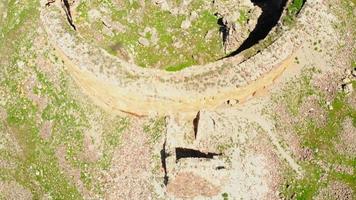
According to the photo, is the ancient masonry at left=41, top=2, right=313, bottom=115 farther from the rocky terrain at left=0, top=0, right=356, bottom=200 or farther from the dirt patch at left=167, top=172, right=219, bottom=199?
the dirt patch at left=167, top=172, right=219, bottom=199

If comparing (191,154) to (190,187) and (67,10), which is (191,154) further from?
(67,10)

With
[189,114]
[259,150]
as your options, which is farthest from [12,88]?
[259,150]

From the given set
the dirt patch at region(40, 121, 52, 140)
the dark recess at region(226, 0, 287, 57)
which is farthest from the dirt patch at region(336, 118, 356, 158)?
the dirt patch at region(40, 121, 52, 140)

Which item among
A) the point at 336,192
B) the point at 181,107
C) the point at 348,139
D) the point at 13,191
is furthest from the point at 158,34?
the point at 336,192

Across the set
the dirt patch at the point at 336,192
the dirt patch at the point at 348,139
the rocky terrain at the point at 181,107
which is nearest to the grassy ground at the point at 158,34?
the rocky terrain at the point at 181,107

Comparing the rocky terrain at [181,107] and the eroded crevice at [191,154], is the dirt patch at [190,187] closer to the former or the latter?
the rocky terrain at [181,107]

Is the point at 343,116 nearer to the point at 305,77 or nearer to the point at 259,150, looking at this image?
the point at 305,77
